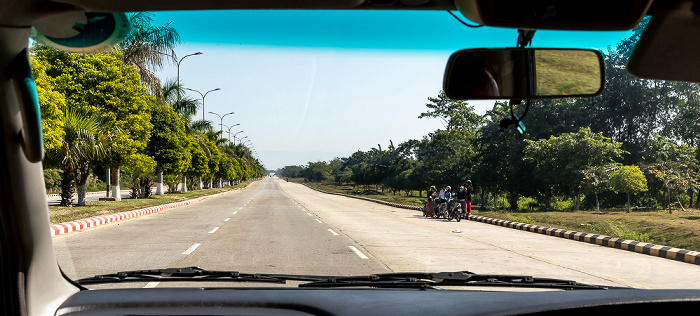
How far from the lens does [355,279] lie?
4004mm

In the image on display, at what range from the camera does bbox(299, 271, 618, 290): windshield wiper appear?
3.85 m

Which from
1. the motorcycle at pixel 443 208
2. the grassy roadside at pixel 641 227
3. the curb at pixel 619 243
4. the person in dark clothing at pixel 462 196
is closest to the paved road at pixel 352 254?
the curb at pixel 619 243

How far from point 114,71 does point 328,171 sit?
512 feet

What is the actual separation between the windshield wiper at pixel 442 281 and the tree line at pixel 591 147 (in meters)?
1.17

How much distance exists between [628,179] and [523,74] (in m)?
20.1

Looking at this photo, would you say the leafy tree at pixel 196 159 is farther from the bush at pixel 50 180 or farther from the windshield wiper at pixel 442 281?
the windshield wiper at pixel 442 281

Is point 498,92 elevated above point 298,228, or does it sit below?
above

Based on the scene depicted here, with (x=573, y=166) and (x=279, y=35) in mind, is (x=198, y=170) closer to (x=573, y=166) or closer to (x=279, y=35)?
(x=573, y=166)

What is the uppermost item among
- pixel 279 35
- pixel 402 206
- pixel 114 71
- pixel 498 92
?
pixel 114 71

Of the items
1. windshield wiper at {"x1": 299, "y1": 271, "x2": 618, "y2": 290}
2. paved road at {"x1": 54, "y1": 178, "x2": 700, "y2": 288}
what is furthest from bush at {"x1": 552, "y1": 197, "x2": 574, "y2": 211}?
windshield wiper at {"x1": 299, "y1": 271, "x2": 618, "y2": 290}

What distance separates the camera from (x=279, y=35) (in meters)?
3.91

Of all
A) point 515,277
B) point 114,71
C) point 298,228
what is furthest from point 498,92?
point 114,71

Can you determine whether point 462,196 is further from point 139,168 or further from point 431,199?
point 139,168

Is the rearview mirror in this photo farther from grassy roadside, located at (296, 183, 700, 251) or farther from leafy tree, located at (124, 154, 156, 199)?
leafy tree, located at (124, 154, 156, 199)
